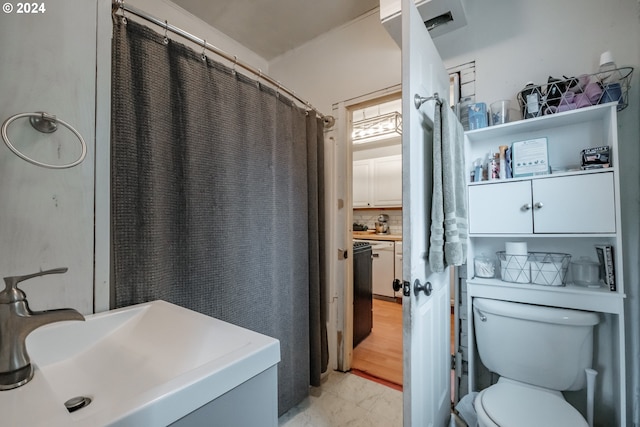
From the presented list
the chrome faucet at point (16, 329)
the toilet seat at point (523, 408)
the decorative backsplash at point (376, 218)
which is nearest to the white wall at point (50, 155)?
the chrome faucet at point (16, 329)

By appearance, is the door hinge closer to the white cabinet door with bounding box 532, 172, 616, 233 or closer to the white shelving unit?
the white shelving unit

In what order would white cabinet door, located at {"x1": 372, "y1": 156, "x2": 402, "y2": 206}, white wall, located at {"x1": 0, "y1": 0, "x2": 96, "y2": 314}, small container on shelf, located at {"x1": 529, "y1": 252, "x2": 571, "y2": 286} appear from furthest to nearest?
white cabinet door, located at {"x1": 372, "y1": 156, "x2": 402, "y2": 206}
small container on shelf, located at {"x1": 529, "y1": 252, "x2": 571, "y2": 286}
white wall, located at {"x1": 0, "y1": 0, "x2": 96, "y2": 314}

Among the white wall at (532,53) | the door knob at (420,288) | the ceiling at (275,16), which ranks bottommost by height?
the door knob at (420,288)

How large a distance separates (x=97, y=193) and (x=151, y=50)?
0.59 m

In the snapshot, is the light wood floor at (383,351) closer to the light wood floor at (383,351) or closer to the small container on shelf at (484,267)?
the light wood floor at (383,351)

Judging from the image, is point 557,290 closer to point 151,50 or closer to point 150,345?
point 150,345

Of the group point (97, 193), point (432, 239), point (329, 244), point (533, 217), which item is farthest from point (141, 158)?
point (533, 217)

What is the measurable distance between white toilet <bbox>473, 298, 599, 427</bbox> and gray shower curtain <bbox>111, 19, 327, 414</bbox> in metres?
1.01

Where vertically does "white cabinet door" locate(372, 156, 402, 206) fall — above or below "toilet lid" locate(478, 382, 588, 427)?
→ above

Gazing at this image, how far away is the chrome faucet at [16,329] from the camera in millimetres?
472

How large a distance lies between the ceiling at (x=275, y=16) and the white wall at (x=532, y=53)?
11 centimetres

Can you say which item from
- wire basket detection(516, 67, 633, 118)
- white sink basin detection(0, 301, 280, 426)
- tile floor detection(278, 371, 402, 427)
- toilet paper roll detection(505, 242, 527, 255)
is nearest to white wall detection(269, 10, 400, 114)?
wire basket detection(516, 67, 633, 118)

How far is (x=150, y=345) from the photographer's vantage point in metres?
0.71

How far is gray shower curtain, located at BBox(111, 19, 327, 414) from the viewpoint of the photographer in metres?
0.91
